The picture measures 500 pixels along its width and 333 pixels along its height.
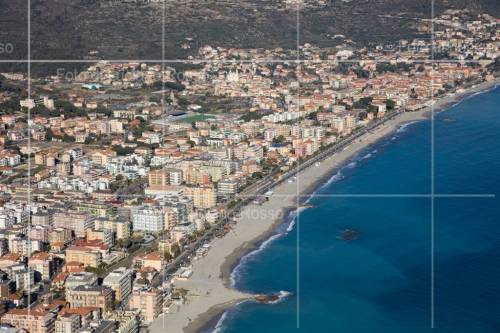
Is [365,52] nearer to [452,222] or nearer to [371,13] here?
[371,13]

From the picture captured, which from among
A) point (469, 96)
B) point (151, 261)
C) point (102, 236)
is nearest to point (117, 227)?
point (102, 236)

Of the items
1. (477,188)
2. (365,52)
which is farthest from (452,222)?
(365,52)

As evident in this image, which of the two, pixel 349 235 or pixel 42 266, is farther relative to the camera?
pixel 349 235

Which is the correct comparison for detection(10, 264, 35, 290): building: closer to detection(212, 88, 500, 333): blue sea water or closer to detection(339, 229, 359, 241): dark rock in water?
detection(212, 88, 500, 333): blue sea water

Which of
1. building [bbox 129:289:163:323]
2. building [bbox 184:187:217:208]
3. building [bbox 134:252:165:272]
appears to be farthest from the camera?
building [bbox 184:187:217:208]

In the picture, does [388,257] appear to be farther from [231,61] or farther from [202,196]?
[231,61]

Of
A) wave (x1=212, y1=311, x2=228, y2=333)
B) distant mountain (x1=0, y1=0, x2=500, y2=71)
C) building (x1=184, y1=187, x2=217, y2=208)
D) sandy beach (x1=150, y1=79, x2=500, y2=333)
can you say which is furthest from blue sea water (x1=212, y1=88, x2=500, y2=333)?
distant mountain (x1=0, y1=0, x2=500, y2=71)

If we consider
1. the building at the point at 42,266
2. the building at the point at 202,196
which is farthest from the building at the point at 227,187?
the building at the point at 42,266
